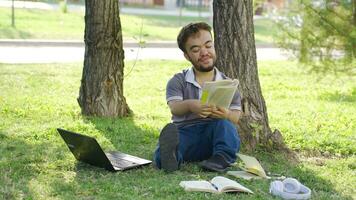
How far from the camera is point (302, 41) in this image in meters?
10.5

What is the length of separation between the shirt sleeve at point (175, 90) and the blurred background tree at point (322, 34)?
4998 millimetres

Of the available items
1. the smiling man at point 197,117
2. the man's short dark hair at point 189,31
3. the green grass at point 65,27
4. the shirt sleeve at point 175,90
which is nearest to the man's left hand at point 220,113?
the smiling man at point 197,117

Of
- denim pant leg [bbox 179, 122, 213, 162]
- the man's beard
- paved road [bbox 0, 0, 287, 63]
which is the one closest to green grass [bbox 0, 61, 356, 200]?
denim pant leg [bbox 179, 122, 213, 162]

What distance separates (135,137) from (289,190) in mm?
2305

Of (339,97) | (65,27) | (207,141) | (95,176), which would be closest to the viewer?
(95,176)

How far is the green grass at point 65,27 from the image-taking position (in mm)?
17500

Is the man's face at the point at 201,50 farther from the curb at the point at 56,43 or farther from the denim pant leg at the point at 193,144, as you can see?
the curb at the point at 56,43

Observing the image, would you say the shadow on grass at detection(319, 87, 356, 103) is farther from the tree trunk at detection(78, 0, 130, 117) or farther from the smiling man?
the smiling man

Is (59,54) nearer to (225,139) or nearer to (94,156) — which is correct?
(94,156)

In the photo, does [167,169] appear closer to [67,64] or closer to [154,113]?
[154,113]

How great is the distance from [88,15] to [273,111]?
8.93ft

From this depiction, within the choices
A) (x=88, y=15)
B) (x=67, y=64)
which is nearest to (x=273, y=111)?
(x=88, y=15)

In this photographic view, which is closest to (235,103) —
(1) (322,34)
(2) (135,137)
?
(2) (135,137)

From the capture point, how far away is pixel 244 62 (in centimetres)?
613
